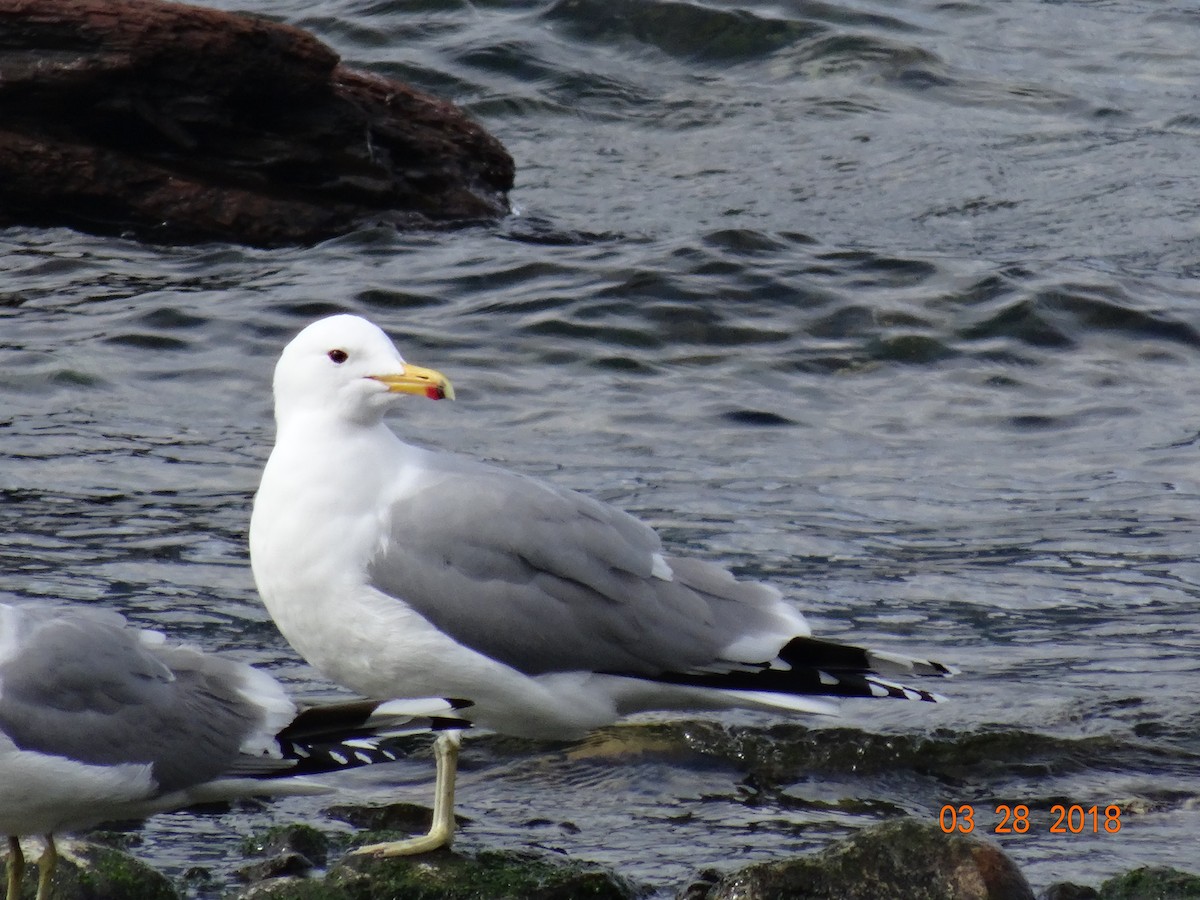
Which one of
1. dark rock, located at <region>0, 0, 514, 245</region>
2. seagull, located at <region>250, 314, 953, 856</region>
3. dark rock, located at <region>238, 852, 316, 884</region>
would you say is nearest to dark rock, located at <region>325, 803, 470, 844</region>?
seagull, located at <region>250, 314, 953, 856</region>

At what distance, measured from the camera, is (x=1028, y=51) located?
15.9 metres

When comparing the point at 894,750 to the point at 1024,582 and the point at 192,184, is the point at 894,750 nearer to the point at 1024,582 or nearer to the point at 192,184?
the point at 1024,582

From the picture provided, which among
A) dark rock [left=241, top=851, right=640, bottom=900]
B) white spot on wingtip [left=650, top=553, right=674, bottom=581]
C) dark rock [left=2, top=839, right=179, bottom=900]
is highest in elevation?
white spot on wingtip [left=650, top=553, right=674, bottom=581]

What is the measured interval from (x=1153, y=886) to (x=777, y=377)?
552cm

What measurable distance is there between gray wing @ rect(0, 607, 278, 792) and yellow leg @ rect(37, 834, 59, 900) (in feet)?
0.95

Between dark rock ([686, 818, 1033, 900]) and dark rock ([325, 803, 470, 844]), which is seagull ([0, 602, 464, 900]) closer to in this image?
dark rock ([325, 803, 470, 844])

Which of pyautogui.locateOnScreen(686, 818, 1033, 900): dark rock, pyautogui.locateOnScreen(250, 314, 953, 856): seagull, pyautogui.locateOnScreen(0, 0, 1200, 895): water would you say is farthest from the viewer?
pyautogui.locateOnScreen(0, 0, 1200, 895): water

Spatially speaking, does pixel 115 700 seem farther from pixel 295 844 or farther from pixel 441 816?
pixel 441 816

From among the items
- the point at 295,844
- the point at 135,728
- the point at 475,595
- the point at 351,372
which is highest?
the point at 351,372

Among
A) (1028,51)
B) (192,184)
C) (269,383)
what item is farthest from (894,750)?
(1028,51)

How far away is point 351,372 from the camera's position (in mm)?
5242

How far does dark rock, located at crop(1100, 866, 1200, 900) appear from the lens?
4422 millimetres

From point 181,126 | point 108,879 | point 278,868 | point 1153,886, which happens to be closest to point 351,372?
point 278,868

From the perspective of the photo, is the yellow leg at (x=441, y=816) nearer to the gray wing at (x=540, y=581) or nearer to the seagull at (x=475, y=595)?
the seagull at (x=475, y=595)
